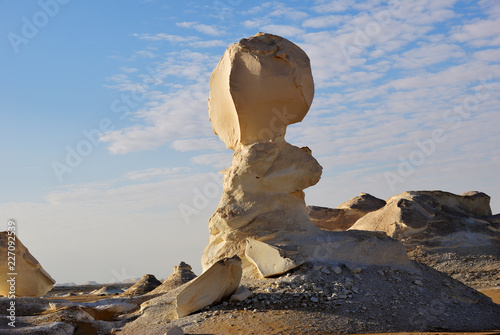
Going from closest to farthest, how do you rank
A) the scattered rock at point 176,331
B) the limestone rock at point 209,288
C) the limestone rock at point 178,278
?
the scattered rock at point 176,331
the limestone rock at point 209,288
the limestone rock at point 178,278

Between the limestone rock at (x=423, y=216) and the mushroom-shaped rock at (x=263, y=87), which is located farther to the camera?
the limestone rock at (x=423, y=216)

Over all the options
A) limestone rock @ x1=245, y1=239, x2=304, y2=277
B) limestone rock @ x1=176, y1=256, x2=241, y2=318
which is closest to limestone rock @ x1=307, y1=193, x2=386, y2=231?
limestone rock @ x1=245, y1=239, x2=304, y2=277

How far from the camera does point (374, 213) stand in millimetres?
15406

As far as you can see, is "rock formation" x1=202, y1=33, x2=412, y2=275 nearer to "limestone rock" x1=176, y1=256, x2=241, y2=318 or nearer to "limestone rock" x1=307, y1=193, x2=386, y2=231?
"limestone rock" x1=176, y1=256, x2=241, y2=318

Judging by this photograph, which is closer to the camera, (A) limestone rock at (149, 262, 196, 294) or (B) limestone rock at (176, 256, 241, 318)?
(B) limestone rock at (176, 256, 241, 318)

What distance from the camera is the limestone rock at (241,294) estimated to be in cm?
724

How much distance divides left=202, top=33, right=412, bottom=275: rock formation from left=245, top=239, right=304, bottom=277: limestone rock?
188 mm

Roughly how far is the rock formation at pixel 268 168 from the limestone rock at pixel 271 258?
7.4 inches

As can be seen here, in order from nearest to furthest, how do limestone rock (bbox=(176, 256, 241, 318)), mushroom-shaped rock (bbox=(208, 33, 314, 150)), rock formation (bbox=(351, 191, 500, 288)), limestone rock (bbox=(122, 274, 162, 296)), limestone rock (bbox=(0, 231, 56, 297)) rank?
1. limestone rock (bbox=(176, 256, 241, 318))
2. mushroom-shaped rock (bbox=(208, 33, 314, 150))
3. limestone rock (bbox=(0, 231, 56, 297))
4. rock formation (bbox=(351, 191, 500, 288))
5. limestone rock (bbox=(122, 274, 162, 296))

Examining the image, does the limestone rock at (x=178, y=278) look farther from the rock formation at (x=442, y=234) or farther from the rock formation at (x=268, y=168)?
the rock formation at (x=268, y=168)

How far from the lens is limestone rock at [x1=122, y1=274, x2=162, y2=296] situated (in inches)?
643

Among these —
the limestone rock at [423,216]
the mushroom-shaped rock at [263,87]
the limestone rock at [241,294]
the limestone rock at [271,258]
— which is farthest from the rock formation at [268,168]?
the limestone rock at [423,216]

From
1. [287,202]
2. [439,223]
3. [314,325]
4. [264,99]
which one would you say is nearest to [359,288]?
[314,325]

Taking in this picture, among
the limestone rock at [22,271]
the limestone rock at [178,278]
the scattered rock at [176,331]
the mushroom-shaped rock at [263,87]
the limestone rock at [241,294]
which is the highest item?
the mushroom-shaped rock at [263,87]
